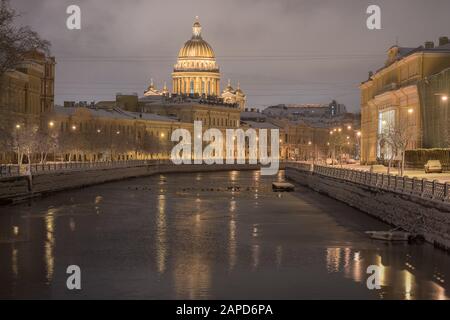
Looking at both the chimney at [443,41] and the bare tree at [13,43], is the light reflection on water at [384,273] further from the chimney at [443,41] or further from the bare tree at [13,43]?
the chimney at [443,41]

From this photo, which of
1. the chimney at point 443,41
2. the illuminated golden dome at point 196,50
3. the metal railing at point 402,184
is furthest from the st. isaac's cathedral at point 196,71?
the metal railing at point 402,184

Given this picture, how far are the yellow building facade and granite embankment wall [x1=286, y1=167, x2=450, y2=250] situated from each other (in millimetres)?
13441

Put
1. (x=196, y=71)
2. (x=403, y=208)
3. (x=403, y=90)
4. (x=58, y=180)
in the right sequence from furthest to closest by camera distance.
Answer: (x=196, y=71)
(x=403, y=90)
(x=58, y=180)
(x=403, y=208)

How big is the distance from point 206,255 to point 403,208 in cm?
800

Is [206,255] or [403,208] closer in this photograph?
[206,255]

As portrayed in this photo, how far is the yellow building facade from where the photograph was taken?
6838cm

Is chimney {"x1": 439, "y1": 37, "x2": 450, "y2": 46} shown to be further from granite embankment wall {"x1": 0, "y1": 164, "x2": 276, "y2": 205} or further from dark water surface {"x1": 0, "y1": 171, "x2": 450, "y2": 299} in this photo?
dark water surface {"x1": 0, "y1": 171, "x2": 450, "y2": 299}

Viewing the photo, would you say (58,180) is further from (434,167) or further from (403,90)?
(403,90)

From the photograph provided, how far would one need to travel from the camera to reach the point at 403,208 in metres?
32.5

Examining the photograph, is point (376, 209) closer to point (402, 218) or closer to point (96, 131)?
point (402, 218)

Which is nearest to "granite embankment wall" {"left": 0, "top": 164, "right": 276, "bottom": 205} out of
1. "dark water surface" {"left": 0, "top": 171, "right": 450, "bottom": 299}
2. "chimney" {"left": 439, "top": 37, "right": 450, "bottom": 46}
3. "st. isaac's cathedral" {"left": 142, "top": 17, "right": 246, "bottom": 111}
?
"dark water surface" {"left": 0, "top": 171, "right": 450, "bottom": 299}

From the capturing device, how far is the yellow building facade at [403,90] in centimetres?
6838

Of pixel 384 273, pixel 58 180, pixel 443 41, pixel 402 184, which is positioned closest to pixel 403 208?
pixel 402 184
